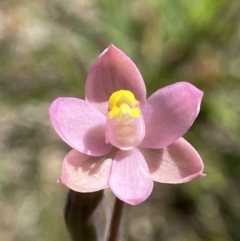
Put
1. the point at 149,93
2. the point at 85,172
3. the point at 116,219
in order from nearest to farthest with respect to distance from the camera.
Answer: the point at 85,172 < the point at 116,219 < the point at 149,93

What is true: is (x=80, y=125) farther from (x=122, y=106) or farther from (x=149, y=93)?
(x=149, y=93)

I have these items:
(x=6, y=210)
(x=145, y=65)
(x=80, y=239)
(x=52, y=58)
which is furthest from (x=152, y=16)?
(x=80, y=239)

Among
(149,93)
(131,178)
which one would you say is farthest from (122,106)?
(149,93)

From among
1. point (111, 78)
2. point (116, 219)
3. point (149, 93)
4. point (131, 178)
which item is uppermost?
point (111, 78)

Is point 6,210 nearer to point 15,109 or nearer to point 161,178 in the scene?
point 15,109

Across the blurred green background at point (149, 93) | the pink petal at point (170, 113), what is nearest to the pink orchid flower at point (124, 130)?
the pink petal at point (170, 113)

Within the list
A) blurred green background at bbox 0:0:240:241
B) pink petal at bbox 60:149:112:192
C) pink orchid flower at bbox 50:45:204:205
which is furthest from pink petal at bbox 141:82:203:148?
blurred green background at bbox 0:0:240:241

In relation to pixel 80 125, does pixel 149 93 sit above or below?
below

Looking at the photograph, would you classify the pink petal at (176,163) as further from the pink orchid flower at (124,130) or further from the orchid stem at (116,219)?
the orchid stem at (116,219)

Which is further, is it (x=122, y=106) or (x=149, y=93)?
(x=149, y=93)
